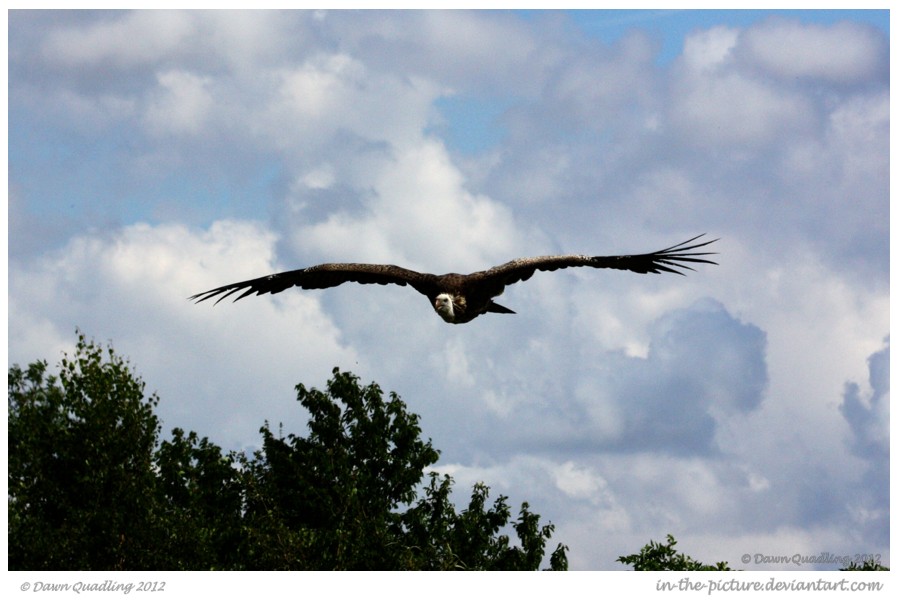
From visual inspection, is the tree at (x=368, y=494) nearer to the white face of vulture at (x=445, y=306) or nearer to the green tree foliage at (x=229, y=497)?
the green tree foliage at (x=229, y=497)

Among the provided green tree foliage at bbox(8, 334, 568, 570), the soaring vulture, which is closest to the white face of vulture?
the soaring vulture

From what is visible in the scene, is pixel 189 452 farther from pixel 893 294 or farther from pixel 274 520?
pixel 893 294

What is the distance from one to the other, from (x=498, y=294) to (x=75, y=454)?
1291cm

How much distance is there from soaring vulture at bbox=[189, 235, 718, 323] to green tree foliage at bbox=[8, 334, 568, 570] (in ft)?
23.0

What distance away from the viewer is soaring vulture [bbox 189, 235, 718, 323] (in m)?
19.9

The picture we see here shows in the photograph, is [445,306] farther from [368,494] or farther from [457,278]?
[368,494]

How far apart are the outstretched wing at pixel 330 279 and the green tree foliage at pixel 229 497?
22.5 feet

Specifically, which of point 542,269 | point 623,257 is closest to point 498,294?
point 542,269

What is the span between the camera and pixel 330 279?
23.2m

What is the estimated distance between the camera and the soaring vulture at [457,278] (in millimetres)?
19938

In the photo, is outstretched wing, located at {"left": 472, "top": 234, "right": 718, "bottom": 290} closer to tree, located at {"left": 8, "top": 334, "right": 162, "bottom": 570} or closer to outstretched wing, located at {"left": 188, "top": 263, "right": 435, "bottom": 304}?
outstretched wing, located at {"left": 188, "top": 263, "right": 435, "bottom": 304}

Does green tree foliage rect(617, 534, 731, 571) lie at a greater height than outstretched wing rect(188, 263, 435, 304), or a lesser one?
lesser

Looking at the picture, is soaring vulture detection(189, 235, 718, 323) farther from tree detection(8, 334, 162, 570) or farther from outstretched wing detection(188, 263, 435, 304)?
tree detection(8, 334, 162, 570)

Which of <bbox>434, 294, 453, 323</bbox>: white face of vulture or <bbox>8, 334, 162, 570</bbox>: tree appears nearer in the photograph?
<bbox>434, 294, 453, 323</bbox>: white face of vulture
